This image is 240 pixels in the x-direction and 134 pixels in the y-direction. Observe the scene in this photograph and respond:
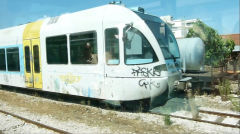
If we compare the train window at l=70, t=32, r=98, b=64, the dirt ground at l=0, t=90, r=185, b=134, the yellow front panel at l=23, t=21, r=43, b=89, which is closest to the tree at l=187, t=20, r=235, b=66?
→ the yellow front panel at l=23, t=21, r=43, b=89

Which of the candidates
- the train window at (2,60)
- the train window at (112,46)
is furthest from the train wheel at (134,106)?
the train window at (2,60)

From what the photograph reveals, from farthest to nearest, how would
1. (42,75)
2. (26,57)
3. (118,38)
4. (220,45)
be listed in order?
(220,45) < (26,57) < (42,75) < (118,38)

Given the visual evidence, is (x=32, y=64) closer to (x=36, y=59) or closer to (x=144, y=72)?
(x=36, y=59)

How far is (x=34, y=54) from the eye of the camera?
10.5m

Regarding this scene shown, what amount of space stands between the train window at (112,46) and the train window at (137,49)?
31cm

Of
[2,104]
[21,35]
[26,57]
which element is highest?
[21,35]

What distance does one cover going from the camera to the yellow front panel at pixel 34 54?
10312 millimetres

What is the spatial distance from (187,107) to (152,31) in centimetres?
267

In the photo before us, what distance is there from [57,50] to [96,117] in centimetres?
320

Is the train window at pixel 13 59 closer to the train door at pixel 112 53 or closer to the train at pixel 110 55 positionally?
the train at pixel 110 55

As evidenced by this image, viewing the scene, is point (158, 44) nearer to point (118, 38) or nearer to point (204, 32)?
point (118, 38)

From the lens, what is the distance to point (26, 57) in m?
11.1

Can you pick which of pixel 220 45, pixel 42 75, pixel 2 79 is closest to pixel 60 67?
pixel 42 75

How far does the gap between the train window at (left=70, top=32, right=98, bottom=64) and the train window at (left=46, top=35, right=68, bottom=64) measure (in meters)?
0.41
